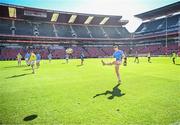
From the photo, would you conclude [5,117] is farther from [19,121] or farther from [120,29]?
[120,29]

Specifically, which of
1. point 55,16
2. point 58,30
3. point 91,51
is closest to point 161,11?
point 91,51

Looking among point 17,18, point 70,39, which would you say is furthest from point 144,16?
point 17,18

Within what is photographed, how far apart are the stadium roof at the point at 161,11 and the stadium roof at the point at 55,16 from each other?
8.61 metres

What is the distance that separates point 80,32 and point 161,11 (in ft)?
115

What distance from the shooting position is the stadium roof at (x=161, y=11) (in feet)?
213

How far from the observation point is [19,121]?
508 centimetres

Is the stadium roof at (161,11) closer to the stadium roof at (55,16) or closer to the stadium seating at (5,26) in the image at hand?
the stadium roof at (55,16)

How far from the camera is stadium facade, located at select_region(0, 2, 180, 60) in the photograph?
61438 mm

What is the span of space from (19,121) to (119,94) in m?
4.55

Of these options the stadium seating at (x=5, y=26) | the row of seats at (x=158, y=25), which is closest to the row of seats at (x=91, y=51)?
the stadium seating at (x=5, y=26)

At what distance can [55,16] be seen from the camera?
70.6 meters

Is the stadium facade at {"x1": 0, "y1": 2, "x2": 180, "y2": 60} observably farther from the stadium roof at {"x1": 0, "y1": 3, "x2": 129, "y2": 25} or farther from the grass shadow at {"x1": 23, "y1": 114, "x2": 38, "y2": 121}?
the grass shadow at {"x1": 23, "y1": 114, "x2": 38, "y2": 121}

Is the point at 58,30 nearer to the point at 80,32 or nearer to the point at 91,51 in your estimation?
the point at 80,32

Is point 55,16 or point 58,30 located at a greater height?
point 55,16
